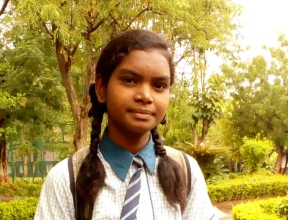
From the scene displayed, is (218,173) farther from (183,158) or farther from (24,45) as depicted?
(183,158)

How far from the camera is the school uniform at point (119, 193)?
1.04 m

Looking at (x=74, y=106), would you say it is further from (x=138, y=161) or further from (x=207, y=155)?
(x=138, y=161)

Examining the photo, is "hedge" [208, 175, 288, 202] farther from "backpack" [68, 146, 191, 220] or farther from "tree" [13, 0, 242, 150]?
"backpack" [68, 146, 191, 220]

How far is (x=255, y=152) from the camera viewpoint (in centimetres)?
1289

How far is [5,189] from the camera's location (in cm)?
1168

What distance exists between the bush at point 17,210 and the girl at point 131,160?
6739 mm

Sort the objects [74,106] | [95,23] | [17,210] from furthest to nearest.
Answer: [74,106] → [17,210] → [95,23]

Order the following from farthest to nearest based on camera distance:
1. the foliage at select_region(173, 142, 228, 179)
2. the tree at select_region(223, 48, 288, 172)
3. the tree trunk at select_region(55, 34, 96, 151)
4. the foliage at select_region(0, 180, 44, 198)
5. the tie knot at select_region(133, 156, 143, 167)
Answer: the tree at select_region(223, 48, 288, 172) → the foliage at select_region(173, 142, 228, 179) → the foliage at select_region(0, 180, 44, 198) → the tree trunk at select_region(55, 34, 96, 151) → the tie knot at select_region(133, 156, 143, 167)

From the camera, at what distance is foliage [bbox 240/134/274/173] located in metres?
12.8

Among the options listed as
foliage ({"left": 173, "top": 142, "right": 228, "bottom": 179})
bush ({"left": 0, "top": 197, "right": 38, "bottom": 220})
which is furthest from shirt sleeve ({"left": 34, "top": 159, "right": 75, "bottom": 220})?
foliage ({"left": 173, "top": 142, "right": 228, "bottom": 179})

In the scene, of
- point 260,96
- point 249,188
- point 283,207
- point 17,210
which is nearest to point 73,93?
point 17,210

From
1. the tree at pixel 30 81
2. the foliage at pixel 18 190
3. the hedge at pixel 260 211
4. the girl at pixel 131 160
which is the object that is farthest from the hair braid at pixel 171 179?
the foliage at pixel 18 190

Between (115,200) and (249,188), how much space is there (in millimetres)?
11064

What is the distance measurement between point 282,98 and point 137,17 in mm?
13549
